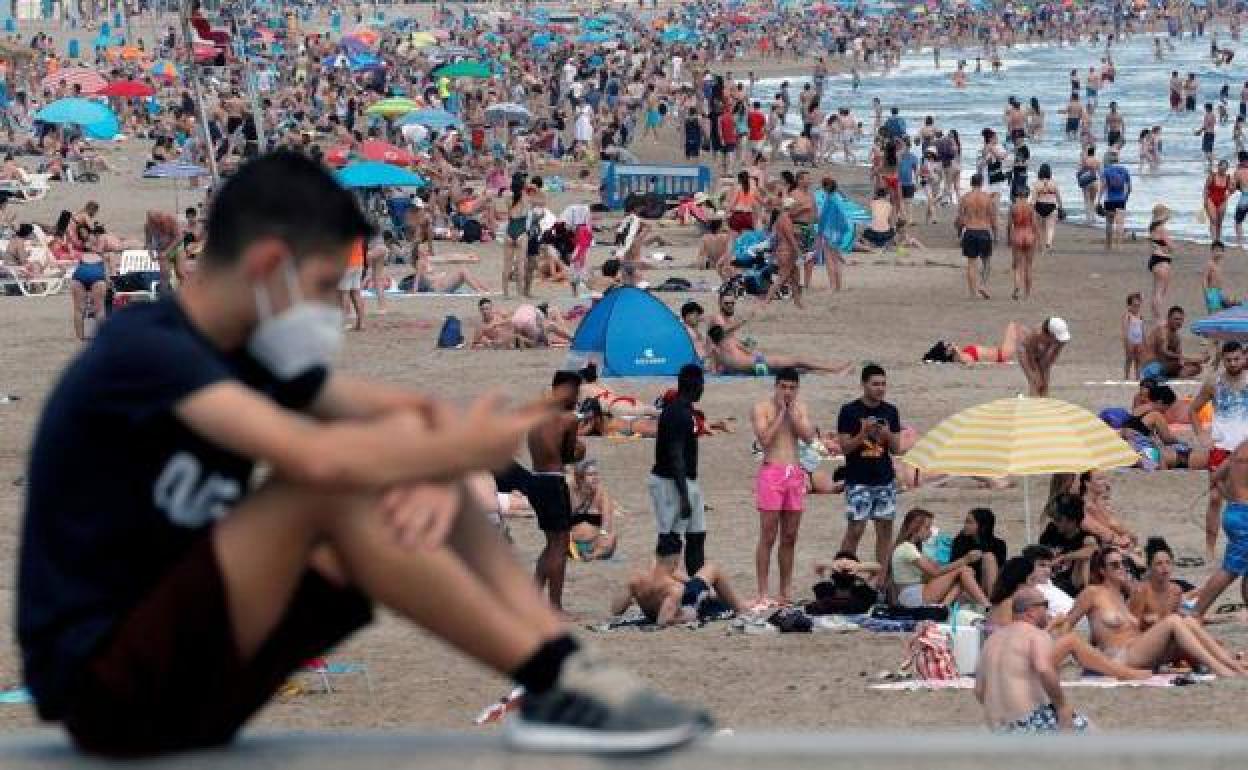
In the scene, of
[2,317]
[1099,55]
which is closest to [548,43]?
[1099,55]

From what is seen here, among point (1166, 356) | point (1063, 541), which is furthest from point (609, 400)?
point (1063, 541)

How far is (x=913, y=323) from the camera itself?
2162 centimetres

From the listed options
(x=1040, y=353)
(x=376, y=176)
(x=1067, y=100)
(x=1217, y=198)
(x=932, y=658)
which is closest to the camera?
(x=932, y=658)

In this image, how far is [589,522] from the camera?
40.4ft

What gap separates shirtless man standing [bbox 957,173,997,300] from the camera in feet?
76.0

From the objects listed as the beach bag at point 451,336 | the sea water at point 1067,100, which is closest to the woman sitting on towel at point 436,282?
the beach bag at point 451,336

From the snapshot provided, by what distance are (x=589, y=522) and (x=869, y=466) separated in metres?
1.60

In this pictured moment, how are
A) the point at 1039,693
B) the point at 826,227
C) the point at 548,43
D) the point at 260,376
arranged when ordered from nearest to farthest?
1. the point at 260,376
2. the point at 1039,693
3. the point at 826,227
4. the point at 548,43

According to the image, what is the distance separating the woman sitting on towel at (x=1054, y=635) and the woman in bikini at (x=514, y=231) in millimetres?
12911

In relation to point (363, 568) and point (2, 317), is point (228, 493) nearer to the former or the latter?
point (363, 568)

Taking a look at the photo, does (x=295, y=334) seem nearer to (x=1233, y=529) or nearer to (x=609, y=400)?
(x=1233, y=529)

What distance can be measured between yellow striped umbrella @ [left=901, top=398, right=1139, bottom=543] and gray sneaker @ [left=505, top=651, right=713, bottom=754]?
773 centimetres

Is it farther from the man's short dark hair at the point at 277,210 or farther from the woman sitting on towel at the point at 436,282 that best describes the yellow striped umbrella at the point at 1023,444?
the woman sitting on towel at the point at 436,282

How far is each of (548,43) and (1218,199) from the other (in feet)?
143
